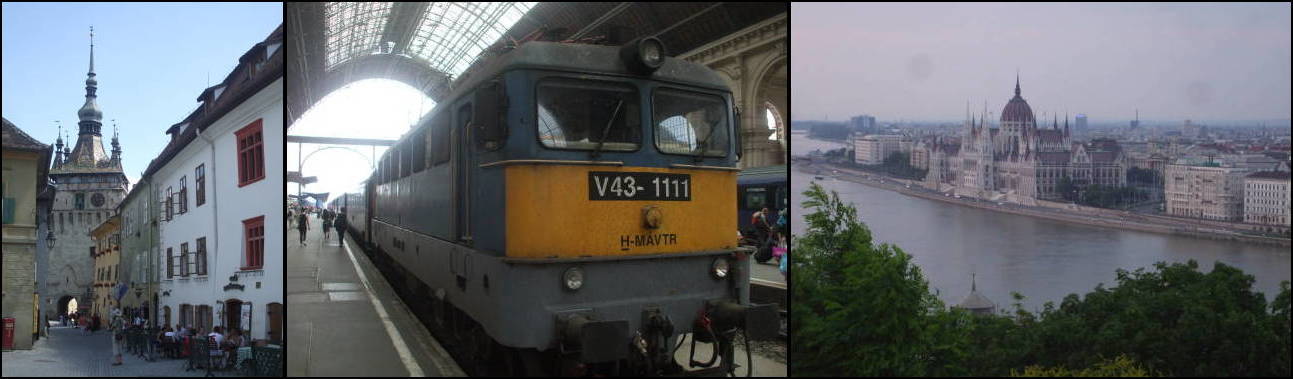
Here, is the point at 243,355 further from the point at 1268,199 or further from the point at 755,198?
the point at 1268,199

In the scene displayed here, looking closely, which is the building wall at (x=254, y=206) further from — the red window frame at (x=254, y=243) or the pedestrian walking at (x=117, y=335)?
the pedestrian walking at (x=117, y=335)

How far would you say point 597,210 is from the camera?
554cm

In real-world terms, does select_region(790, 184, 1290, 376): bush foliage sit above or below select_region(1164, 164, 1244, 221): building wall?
below

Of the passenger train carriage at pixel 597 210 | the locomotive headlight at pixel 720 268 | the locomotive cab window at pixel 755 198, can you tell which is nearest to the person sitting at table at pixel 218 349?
the passenger train carriage at pixel 597 210

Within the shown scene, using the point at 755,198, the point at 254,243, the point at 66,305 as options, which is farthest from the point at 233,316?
the point at 755,198

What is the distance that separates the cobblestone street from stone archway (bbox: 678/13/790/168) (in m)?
14.8

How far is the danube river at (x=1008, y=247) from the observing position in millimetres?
51656

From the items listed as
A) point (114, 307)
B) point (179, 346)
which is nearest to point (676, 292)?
point (179, 346)

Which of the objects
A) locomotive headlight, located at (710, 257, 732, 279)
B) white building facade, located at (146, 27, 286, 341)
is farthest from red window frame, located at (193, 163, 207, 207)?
locomotive headlight, located at (710, 257, 732, 279)

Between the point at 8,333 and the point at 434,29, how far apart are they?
13.6 meters

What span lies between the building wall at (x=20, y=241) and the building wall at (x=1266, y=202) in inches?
2030

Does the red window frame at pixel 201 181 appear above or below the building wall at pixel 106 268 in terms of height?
above

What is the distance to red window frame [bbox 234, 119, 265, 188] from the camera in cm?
593

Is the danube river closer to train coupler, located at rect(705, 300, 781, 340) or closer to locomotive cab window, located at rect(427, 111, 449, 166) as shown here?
locomotive cab window, located at rect(427, 111, 449, 166)
